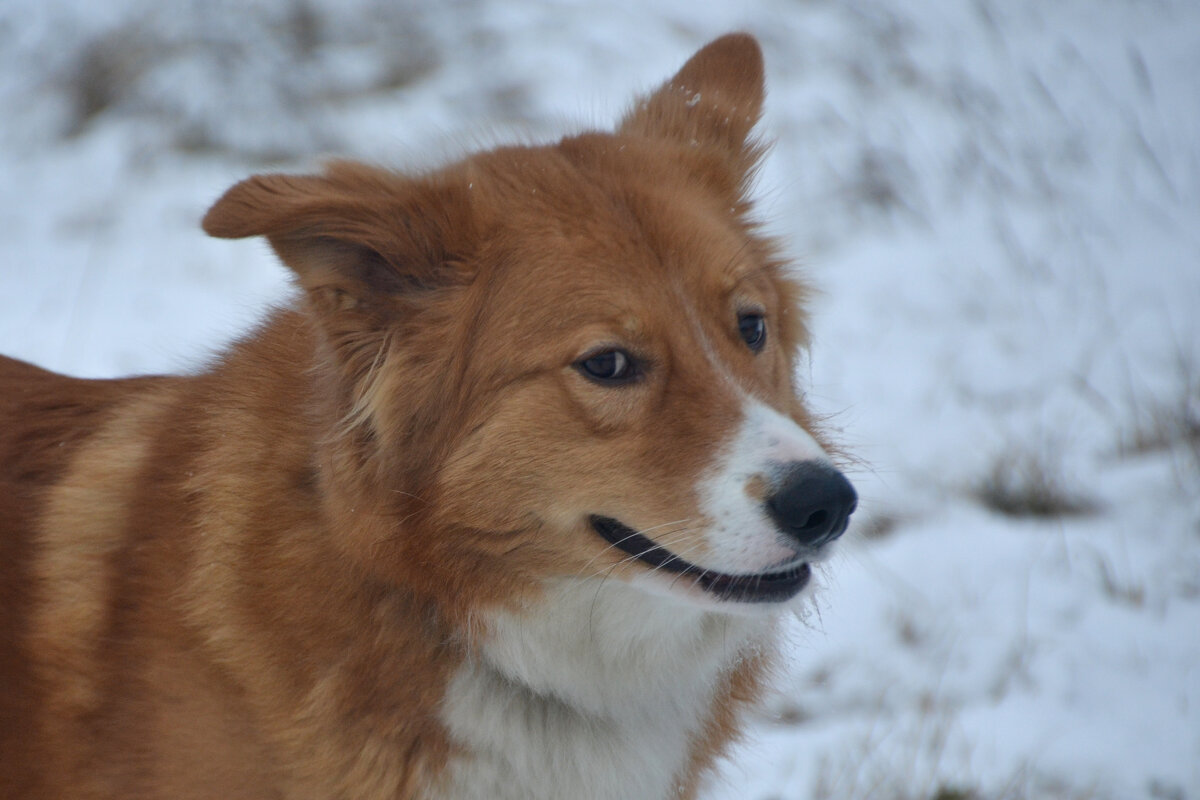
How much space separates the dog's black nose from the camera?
2.18 meters

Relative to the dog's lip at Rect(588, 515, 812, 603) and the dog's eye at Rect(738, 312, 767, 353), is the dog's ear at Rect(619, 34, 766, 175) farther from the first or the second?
the dog's lip at Rect(588, 515, 812, 603)

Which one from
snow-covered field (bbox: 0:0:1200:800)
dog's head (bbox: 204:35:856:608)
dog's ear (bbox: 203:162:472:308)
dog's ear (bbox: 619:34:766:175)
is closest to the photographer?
dog's ear (bbox: 203:162:472:308)

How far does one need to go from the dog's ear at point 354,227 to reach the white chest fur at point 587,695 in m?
0.82

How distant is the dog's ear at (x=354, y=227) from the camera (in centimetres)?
211

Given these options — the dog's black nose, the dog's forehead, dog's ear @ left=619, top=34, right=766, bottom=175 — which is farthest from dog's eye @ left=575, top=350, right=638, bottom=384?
dog's ear @ left=619, top=34, right=766, bottom=175

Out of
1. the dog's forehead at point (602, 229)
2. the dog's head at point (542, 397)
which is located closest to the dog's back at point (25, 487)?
the dog's head at point (542, 397)

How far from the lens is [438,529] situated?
238 centimetres

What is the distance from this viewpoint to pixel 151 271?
605 centimetres

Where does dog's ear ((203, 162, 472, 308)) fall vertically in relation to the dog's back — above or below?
above

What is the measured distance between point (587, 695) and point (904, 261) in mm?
5012

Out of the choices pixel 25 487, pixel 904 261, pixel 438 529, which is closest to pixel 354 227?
pixel 438 529

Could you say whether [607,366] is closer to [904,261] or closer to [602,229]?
[602,229]

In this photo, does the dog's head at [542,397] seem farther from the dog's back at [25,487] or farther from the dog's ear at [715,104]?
the dog's back at [25,487]

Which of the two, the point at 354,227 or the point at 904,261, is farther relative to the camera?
the point at 904,261
